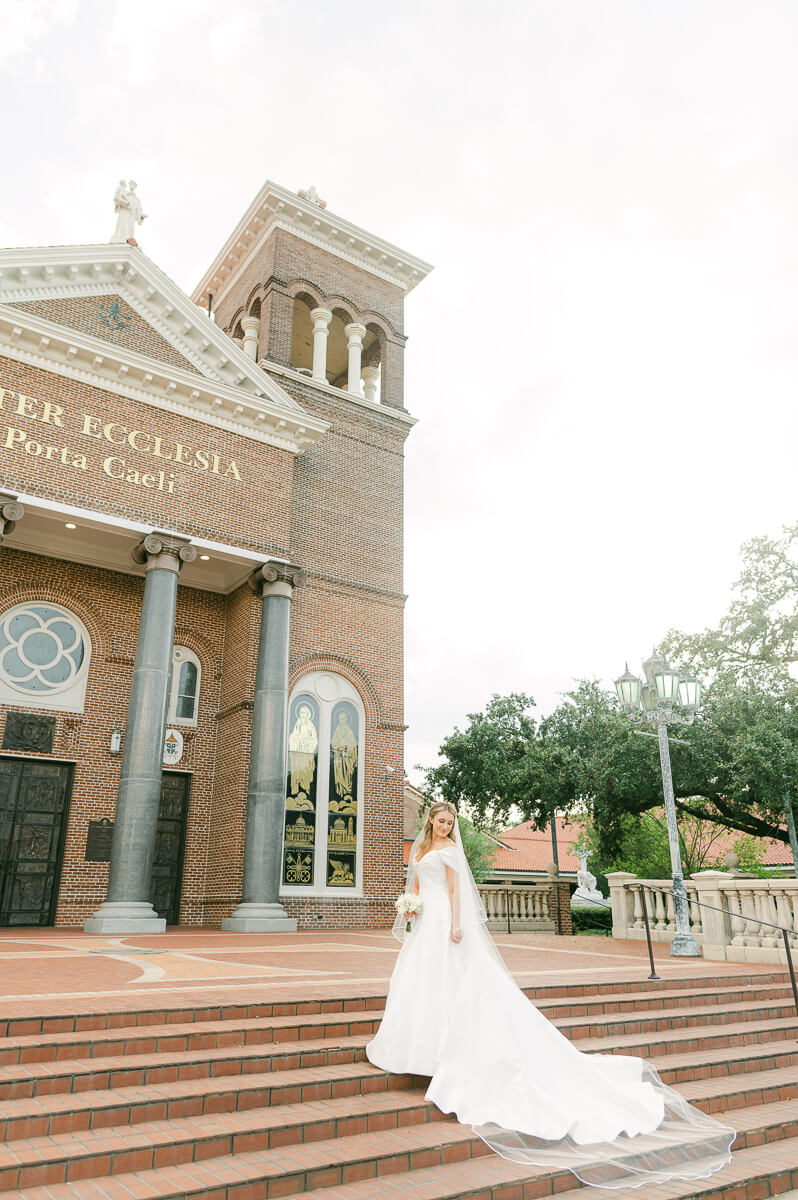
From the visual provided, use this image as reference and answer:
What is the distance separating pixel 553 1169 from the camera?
4.69 m

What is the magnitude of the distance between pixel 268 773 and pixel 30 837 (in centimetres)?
469

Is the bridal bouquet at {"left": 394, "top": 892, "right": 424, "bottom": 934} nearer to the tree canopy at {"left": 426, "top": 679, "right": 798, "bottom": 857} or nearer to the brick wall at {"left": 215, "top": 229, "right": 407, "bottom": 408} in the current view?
the tree canopy at {"left": 426, "top": 679, "right": 798, "bottom": 857}

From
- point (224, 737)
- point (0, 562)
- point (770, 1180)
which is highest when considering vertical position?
point (0, 562)

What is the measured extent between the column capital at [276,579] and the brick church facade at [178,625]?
0.16 feet

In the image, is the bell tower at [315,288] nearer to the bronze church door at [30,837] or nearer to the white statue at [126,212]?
the white statue at [126,212]

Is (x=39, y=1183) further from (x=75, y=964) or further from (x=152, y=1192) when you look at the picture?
(x=75, y=964)

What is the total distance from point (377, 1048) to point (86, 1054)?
199 centimetres

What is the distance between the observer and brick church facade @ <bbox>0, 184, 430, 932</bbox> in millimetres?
15555

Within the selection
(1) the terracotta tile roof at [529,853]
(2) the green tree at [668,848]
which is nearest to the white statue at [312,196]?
(2) the green tree at [668,848]

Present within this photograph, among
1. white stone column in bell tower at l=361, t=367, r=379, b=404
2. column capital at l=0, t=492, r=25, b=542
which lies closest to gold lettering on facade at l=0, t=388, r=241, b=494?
column capital at l=0, t=492, r=25, b=542

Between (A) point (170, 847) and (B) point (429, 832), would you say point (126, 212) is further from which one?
(B) point (429, 832)

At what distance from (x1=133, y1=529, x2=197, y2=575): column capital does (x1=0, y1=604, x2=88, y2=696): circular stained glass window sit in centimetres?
240

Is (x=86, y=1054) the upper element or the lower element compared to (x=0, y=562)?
lower

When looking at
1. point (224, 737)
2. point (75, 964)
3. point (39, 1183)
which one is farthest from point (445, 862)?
point (224, 737)
